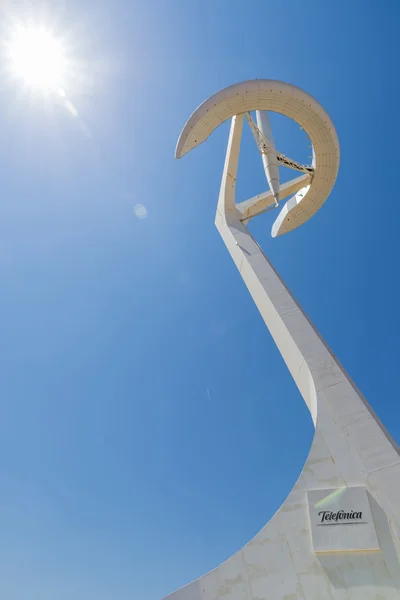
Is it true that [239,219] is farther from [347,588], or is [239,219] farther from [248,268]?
[347,588]

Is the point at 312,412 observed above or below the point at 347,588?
above

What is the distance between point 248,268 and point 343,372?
4523 millimetres

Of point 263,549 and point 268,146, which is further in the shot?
point 268,146

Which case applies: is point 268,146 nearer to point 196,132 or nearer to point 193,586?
point 196,132

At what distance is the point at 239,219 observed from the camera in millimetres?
13883

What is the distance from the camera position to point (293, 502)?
7.39 metres

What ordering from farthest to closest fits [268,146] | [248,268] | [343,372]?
1. [268,146]
2. [248,268]
3. [343,372]

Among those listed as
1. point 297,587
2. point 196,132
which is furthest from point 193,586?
point 196,132

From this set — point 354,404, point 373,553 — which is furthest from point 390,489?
point 354,404

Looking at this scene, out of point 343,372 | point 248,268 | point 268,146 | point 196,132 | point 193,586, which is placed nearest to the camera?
point 193,586

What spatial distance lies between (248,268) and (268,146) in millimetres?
5401

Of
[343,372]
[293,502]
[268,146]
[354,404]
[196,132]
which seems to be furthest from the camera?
[268,146]

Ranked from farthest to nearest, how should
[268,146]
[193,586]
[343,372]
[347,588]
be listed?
[268,146] → [343,372] → [193,586] → [347,588]

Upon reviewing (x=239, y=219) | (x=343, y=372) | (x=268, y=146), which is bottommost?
(x=343, y=372)
